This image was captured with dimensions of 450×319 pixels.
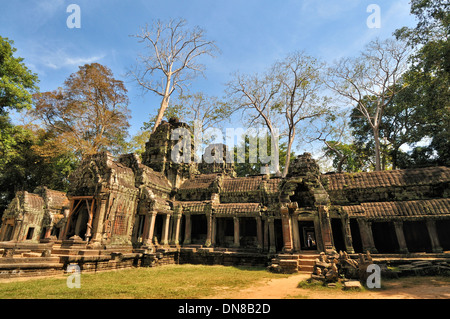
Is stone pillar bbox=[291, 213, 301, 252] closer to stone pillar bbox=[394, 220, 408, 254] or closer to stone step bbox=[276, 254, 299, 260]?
stone step bbox=[276, 254, 299, 260]

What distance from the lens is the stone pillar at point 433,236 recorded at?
1239cm

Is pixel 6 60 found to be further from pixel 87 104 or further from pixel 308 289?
pixel 308 289

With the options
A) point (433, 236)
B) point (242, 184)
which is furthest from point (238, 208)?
point (433, 236)

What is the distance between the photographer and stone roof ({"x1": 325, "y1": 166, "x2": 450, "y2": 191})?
580 inches

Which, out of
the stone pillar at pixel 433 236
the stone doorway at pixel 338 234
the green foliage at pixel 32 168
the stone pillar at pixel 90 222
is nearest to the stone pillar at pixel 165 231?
the stone pillar at pixel 90 222

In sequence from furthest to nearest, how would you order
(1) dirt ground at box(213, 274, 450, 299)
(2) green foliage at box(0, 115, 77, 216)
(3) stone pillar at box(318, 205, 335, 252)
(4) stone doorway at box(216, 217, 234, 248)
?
(2) green foliage at box(0, 115, 77, 216) < (4) stone doorway at box(216, 217, 234, 248) < (3) stone pillar at box(318, 205, 335, 252) < (1) dirt ground at box(213, 274, 450, 299)

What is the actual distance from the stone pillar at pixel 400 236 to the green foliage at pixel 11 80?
1084 inches

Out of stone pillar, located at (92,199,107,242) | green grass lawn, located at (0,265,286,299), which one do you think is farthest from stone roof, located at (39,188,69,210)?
green grass lawn, located at (0,265,286,299)

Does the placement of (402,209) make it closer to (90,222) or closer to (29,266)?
(90,222)

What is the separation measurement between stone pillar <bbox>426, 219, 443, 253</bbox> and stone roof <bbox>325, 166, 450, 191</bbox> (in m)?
3.02

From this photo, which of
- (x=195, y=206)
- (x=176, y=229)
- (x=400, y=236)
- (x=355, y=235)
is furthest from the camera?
(x=195, y=206)

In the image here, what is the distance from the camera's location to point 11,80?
18.0 m

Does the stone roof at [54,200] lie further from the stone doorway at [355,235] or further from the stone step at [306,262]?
the stone doorway at [355,235]

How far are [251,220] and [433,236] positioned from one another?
424 inches
